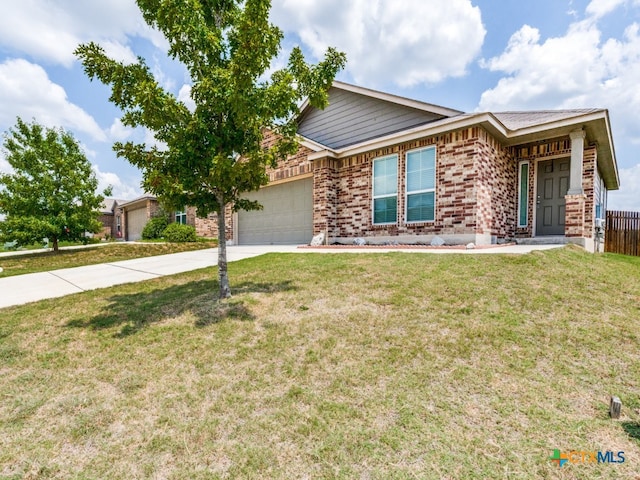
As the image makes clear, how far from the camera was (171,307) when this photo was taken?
466cm

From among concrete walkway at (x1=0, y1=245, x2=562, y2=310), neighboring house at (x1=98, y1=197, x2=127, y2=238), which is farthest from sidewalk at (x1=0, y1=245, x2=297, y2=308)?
neighboring house at (x1=98, y1=197, x2=127, y2=238)

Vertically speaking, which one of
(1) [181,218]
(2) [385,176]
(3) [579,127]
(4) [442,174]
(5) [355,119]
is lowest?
(1) [181,218]

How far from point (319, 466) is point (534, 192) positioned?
1107 cm

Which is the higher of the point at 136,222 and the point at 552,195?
the point at 552,195

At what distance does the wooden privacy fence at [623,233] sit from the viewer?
1210cm

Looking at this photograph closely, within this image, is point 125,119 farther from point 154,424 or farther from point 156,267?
point 156,267

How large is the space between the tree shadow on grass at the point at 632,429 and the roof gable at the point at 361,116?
8756 mm

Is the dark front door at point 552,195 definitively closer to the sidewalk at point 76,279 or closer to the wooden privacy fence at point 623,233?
the wooden privacy fence at point 623,233

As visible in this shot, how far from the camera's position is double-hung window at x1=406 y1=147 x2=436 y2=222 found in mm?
9188

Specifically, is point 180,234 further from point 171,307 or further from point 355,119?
point 171,307

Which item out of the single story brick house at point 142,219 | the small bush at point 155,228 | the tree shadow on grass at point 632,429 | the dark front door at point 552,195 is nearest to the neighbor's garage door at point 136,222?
the single story brick house at point 142,219

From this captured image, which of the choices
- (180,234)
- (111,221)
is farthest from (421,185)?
(111,221)

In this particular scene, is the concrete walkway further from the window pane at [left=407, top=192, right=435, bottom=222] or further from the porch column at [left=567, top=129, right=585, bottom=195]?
the porch column at [left=567, top=129, right=585, bottom=195]

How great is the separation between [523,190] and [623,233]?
5.68 meters
